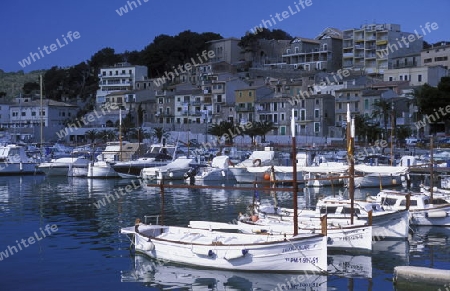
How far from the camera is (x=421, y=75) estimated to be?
94438mm

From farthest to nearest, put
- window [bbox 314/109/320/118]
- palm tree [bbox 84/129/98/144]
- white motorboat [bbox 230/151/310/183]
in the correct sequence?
palm tree [bbox 84/129/98/144]
window [bbox 314/109/320/118]
white motorboat [bbox 230/151/310/183]

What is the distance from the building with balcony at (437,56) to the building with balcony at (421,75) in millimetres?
4088

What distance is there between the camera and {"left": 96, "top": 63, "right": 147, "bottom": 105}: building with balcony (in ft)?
424

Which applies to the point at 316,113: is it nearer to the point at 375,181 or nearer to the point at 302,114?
the point at 302,114

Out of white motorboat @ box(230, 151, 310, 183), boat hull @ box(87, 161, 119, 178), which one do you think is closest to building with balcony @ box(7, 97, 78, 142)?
boat hull @ box(87, 161, 119, 178)

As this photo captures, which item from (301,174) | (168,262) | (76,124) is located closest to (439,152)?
(301,174)

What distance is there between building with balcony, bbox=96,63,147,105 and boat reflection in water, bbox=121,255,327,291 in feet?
361

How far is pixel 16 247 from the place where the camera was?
24297mm

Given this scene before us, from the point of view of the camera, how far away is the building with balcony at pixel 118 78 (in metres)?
129

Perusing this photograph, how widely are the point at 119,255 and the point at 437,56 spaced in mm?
89551

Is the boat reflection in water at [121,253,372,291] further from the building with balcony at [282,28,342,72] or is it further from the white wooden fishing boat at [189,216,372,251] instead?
the building with balcony at [282,28,342,72]

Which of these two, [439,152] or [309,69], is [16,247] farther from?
[309,69]

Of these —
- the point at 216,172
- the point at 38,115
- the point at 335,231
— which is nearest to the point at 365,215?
the point at 335,231

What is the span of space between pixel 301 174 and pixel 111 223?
25212mm
